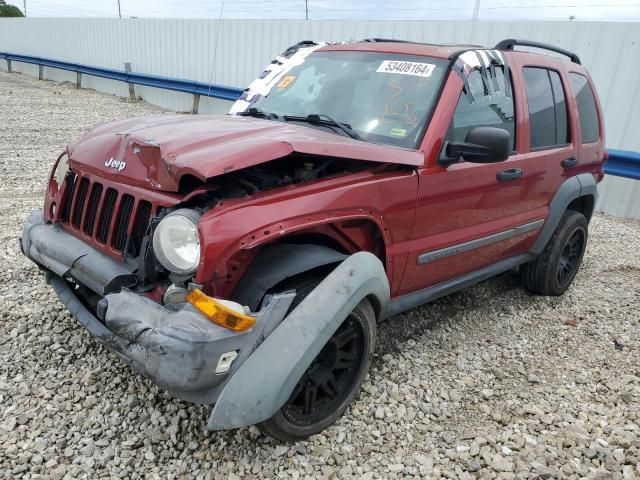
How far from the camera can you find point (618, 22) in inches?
275

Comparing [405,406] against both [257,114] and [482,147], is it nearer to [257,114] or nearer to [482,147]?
[482,147]

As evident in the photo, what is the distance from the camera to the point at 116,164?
2.70m

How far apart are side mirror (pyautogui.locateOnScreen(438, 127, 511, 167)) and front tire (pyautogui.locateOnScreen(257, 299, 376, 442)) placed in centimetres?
100

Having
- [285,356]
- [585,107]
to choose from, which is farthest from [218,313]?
[585,107]

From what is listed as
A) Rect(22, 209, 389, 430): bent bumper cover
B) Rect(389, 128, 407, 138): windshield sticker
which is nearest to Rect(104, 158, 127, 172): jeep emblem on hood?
Rect(22, 209, 389, 430): bent bumper cover

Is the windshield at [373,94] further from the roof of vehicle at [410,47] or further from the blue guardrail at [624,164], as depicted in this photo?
the blue guardrail at [624,164]

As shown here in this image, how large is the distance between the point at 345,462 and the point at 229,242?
46.8 inches

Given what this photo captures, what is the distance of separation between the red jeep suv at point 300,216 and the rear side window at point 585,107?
47 cm

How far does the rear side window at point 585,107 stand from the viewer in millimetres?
4332

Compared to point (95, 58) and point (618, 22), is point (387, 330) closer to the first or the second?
point (618, 22)

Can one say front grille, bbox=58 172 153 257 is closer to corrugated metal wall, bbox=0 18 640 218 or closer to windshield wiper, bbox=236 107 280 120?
windshield wiper, bbox=236 107 280 120

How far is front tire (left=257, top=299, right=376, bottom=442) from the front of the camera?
2.44 meters

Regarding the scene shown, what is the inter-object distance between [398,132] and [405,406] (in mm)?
1532

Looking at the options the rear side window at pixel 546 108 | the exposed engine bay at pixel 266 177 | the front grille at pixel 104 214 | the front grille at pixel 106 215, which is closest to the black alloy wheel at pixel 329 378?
the exposed engine bay at pixel 266 177
